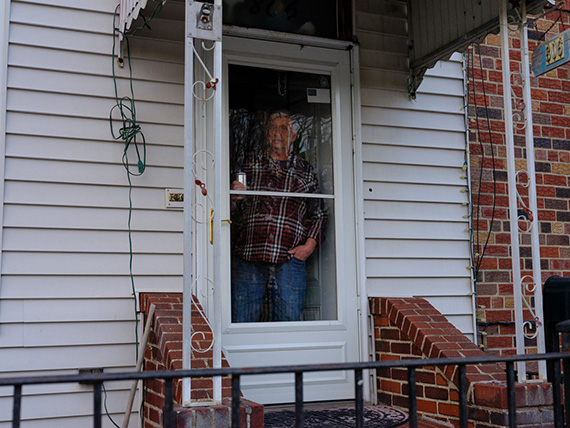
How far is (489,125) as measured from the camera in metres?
5.65

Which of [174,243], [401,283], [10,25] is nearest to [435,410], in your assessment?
[401,283]

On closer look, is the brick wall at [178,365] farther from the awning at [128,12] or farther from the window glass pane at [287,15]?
the window glass pane at [287,15]

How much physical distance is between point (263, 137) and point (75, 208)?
4.59 ft

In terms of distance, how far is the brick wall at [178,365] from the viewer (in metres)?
3.28

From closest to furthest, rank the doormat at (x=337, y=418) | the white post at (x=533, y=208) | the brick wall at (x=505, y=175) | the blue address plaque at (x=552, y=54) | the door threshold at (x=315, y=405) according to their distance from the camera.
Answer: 1. the white post at (x=533, y=208)
2. the doormat at (x=337, y=418)
3. the blue address plaque at (x=552, y=54)
4. the door threshold at (x=315, y=405)
5. the brick wall at (x=505, y=175)

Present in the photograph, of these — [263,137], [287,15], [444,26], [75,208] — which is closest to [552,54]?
[444,26]

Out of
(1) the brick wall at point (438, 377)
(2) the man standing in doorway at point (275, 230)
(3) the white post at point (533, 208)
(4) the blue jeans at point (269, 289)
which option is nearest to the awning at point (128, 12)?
(2) the man standing in doorway at point (275, 230)

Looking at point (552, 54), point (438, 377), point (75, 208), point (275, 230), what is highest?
point (552, 54)

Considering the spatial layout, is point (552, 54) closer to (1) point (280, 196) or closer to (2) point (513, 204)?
(2) point (513, 204)

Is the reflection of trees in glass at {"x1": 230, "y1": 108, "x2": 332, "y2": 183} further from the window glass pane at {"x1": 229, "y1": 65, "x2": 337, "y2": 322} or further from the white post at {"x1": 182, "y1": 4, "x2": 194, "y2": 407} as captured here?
the white post at {"x1": 182, "y1": 4, "x2": 194, "y2": 407}

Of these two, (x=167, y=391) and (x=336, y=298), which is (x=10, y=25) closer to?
(x=336, y=298)

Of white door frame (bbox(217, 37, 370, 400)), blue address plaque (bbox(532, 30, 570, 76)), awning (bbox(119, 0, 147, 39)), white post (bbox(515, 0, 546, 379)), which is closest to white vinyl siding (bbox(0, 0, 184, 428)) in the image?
awning (bbox(119, 0, 147, 39))

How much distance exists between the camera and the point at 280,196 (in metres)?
4.87

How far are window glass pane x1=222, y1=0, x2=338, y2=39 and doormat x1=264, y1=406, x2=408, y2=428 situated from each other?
8.69 ft
